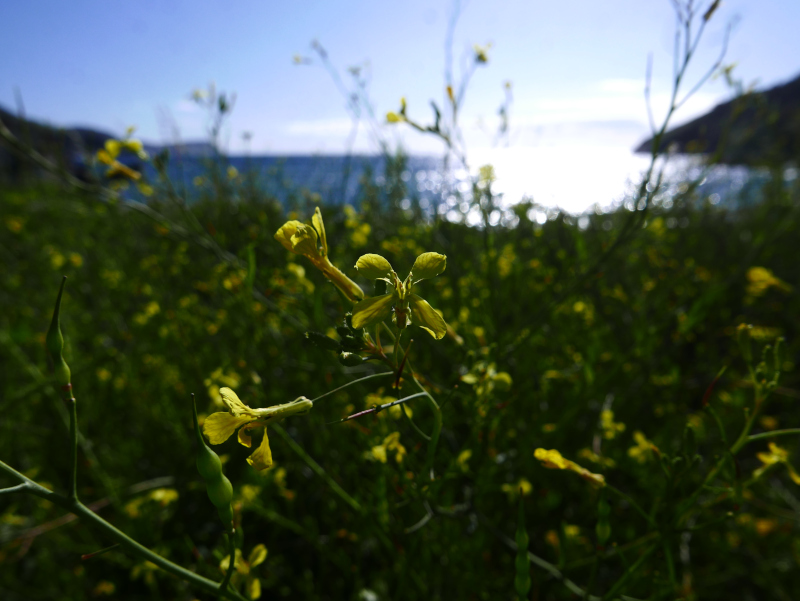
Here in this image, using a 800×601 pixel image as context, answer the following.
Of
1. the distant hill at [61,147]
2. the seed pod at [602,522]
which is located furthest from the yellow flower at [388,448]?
the distant hill at [61,147]

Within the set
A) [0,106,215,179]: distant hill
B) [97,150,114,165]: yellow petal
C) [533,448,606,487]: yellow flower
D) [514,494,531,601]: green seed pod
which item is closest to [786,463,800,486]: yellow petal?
[533,448,606,487]: yellow flower

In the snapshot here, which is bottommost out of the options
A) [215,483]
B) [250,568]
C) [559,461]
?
[250,568]

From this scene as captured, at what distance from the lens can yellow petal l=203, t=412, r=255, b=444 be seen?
24.6 inches

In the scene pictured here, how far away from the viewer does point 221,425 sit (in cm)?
64

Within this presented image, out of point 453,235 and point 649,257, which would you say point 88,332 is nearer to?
point 453,235

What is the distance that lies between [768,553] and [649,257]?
8.03ft

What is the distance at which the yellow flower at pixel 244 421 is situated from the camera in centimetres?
62

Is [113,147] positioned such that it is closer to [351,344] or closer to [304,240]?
[304,240]

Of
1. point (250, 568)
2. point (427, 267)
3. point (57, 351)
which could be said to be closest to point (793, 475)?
point (427, 267)

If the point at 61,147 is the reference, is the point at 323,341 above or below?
below

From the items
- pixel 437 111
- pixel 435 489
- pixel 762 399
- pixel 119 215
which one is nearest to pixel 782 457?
pixel 762 399

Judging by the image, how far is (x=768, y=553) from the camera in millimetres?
2277

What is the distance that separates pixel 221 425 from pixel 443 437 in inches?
50.4

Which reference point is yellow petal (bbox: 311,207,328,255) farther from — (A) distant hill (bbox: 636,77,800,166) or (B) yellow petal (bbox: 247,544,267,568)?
(A) distant hill (bbox: 636,77,800,166)
